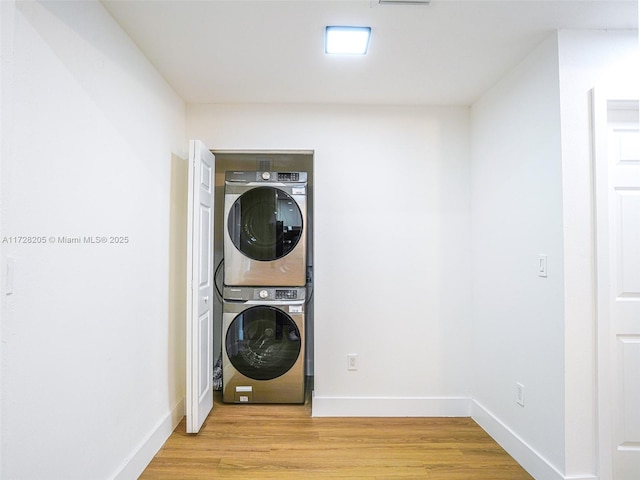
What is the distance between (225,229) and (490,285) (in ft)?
6.68

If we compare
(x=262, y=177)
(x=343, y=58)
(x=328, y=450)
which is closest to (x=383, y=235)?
(x=262, y=177)

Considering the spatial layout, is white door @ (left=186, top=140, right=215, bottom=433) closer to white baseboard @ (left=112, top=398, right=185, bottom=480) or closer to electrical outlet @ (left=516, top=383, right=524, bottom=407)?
white baseboard @ (left=112, top=398, right=185, bottom=480)

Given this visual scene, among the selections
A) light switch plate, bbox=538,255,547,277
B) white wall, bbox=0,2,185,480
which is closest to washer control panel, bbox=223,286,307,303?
white wall, bbox=0,2,185,480

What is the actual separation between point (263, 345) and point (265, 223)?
3.27ft

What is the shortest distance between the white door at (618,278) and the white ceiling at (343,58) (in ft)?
1.68

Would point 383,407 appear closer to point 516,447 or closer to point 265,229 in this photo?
point 516,447

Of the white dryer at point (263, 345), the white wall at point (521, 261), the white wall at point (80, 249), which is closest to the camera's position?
the white wall at point (80, 249)

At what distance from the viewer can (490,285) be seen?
8.50 feet

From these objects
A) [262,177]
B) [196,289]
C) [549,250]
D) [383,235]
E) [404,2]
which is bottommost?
[196,289]

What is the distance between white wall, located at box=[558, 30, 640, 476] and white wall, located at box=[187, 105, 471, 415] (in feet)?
3.36

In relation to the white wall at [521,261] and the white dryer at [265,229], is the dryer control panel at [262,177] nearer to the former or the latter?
the white dryer at [265,229]

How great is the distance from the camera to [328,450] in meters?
2.31

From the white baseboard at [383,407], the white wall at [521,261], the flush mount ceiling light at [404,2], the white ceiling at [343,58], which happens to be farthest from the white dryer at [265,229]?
the flush mount ceiling light at [404,2]

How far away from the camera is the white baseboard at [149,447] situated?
6.20ft
